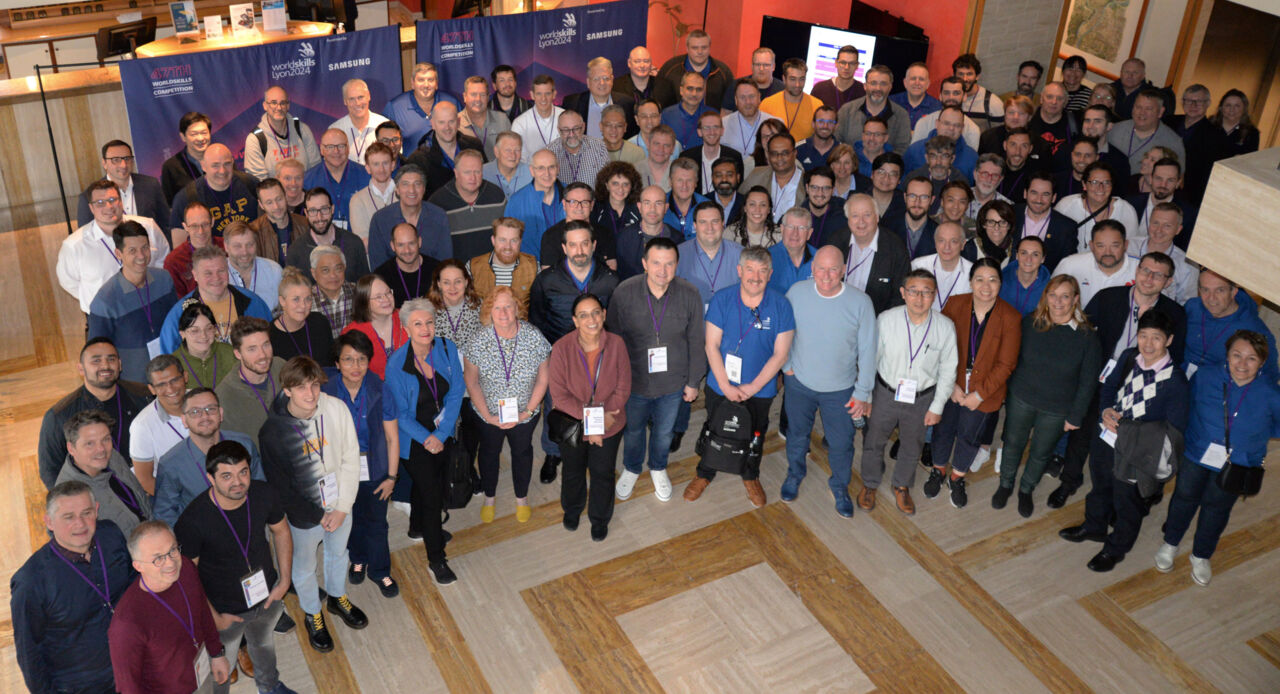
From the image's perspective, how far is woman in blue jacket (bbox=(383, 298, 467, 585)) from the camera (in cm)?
475

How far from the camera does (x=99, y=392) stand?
4426 millimetres

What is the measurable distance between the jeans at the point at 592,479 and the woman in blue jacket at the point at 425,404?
28.1 inches

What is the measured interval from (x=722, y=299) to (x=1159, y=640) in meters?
2.87

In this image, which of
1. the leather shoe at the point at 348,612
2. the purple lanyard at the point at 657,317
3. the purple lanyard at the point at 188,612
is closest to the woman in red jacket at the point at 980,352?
the purple lanyard at the point at 657,317

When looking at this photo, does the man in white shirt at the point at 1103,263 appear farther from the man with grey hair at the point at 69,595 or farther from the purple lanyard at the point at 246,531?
the man with grey hair at the point at 69,595

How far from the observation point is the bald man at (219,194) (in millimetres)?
6219

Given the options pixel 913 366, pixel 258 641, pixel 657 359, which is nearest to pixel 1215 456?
pixel 913 366

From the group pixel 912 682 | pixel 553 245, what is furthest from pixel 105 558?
pixel 912 682

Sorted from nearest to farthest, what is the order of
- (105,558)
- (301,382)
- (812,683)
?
1. (105,558)
2. (301,382)
3. (812,683)

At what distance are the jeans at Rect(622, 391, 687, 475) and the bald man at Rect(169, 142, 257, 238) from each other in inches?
112

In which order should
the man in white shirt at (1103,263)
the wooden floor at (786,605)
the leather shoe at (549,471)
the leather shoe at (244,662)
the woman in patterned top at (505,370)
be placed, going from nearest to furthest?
the leather shoe at (244,662) → the wooden floor at (786,605) → the woman in patterned top at (505,370) → the man in white shirt at (1103,263) → the leather shoe at (549,471)

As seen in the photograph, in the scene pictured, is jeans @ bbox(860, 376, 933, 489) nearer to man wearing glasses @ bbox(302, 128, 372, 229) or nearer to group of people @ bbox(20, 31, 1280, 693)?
group of people @ bbox(20, 31, 1280, 693)

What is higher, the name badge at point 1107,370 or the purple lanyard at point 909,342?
the purple lanyard at point 909,342

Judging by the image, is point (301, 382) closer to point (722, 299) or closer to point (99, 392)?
point (99, 392)
